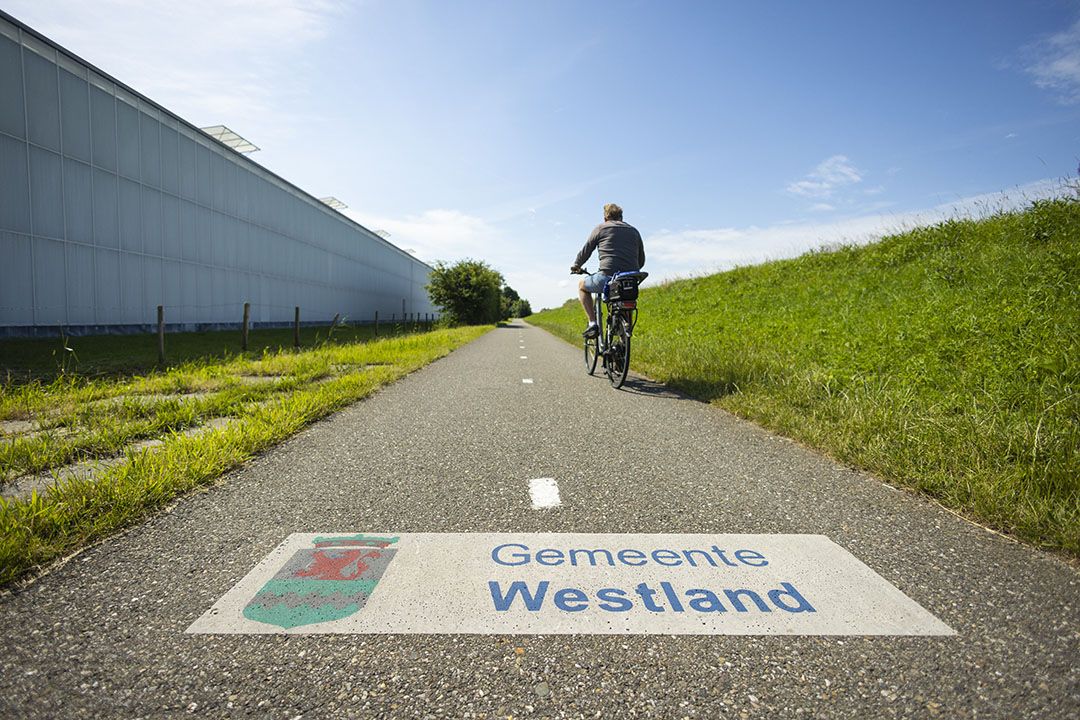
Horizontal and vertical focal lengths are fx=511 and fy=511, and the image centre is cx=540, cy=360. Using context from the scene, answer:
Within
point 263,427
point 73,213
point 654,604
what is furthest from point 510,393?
point 73,213

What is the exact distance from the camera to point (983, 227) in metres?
9.67

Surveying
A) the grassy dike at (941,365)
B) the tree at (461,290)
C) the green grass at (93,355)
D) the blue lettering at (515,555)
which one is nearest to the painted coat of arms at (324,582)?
the blue lettering at (515,555)

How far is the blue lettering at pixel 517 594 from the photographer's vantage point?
5.89 ft

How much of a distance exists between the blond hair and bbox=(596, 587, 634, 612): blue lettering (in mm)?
6560

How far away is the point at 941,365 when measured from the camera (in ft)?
17.2

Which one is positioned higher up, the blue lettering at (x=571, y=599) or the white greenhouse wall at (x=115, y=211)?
the white greenhouse wall at (x=115, y=211)

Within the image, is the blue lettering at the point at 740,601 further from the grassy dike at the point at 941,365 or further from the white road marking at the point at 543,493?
the grassy dike at the point at 941,365

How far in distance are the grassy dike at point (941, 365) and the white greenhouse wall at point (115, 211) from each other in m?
15.6

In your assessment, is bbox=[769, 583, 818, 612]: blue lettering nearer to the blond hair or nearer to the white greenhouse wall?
the blond hair

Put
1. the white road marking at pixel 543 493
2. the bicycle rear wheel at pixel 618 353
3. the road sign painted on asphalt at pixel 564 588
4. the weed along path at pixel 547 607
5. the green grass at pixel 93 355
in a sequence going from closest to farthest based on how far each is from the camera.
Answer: the weed along path at pixel 547 607 → the road sign painted on asphalt at pixel 564 588 → the white road marking at pixel 543 493 → the bicycle rear wheel at pixel 618 353 → the green grass at pixel 93 355

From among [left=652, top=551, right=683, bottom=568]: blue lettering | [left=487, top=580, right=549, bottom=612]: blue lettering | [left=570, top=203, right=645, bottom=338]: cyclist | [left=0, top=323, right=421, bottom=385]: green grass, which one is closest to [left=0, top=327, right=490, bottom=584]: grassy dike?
[left=0, top=323, right=421, bottom=385]: green grass

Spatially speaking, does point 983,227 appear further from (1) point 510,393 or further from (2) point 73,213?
(2) point 73,213

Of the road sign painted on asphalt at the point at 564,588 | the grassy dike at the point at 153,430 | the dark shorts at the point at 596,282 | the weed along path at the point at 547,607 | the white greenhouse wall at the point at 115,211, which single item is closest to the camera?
the weed along path at the point at 547,607

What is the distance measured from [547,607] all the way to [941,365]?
5418 millimetres
